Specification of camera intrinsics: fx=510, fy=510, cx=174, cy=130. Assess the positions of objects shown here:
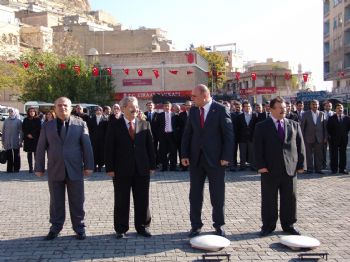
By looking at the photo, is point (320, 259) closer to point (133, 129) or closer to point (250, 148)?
point (133, 129)

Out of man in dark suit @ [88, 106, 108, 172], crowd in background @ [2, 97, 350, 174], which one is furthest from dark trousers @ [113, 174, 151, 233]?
man in dark suit @ [88, 106, 108, 172]

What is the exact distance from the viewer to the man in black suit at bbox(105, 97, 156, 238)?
23.7ft

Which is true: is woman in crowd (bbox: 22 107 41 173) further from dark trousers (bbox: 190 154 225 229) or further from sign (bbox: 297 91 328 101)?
sign (bbox: 297 91 328 101)

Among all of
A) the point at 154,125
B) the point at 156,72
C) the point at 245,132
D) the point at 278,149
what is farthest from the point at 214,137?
the point at 156,72

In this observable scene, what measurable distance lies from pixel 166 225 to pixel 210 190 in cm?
113

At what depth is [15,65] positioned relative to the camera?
150 ft

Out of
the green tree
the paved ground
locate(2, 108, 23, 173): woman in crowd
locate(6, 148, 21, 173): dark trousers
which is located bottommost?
the paved ground

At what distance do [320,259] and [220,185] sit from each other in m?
1.72

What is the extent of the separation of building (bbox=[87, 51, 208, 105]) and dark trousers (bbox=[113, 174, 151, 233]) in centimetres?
3976

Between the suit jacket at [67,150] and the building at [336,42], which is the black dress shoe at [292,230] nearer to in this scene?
the suit jacket at [67,150]

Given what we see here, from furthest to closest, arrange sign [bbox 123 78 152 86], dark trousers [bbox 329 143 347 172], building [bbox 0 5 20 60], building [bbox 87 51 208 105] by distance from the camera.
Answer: building [bbox 0 5 20 60] → sign [bbox 123 78 152 86] → building [bbox 87 51 208 105] → dark trousers [bbox 329 143 347 172]

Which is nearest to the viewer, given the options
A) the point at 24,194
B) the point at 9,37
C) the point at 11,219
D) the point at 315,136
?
the point at 11,219

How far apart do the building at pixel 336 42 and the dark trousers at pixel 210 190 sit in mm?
47829

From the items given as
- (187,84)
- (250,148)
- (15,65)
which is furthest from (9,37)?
(250,148)
